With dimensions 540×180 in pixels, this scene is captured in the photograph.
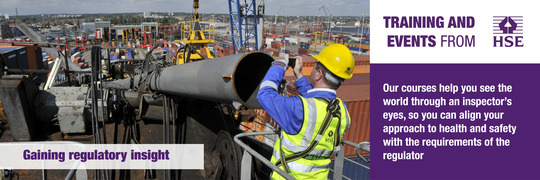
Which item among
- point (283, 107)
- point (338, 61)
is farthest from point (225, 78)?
point (338, 61)

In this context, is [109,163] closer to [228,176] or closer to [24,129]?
[24,129]

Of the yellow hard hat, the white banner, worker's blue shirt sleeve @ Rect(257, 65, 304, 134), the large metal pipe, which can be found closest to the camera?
worker's blue shirt sleeve @ Rect(257, 65, 304, 134)

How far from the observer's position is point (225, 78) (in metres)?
2.54

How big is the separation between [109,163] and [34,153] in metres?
0.85

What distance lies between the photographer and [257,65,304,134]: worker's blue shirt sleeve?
Answer: 84.4 inches

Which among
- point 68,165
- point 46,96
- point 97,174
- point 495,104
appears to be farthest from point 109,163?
point 495,104

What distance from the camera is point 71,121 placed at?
384 cm

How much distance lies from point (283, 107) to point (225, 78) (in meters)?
0.64

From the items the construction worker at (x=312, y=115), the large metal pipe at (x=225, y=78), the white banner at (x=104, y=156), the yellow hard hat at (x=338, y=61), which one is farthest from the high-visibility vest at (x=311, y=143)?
the white banner at (x=104, y=156)

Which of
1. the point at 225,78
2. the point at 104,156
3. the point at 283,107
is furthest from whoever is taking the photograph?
the point at 104,156

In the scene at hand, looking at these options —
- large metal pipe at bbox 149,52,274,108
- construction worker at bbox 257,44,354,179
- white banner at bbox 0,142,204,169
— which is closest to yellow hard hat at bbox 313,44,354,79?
construction worker at bbox 257,44,354,179

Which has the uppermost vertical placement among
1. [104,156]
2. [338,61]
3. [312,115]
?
[338,61]

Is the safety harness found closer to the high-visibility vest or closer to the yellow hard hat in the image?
the high-visibility vest

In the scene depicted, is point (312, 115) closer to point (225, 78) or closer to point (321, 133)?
point (321, 133)
